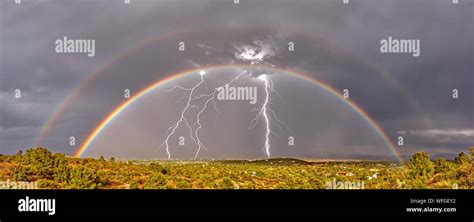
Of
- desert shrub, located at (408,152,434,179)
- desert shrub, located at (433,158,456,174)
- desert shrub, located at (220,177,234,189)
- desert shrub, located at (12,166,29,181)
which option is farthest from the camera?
desert shrub, located at (408,152,434,179)

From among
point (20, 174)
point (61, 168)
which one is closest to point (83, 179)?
point (61, 168)

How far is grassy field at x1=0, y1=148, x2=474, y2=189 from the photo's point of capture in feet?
67.8

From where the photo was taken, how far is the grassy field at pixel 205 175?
2066cm

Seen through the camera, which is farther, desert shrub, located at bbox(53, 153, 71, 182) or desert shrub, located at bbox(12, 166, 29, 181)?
desert shrub, located at bbox(53, 153, 71, 182)

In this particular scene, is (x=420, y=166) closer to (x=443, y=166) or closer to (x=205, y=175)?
(x=443, y=166)

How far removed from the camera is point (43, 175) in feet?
74.3

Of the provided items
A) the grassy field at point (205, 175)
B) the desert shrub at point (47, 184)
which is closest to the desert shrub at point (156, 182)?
the grassy field at point (205, 175)

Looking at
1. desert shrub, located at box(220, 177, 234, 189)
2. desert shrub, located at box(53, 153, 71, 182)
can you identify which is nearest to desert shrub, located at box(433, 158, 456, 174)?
desert shrub, located at box(220, 177, 234, 189)

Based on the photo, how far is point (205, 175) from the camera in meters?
23.2

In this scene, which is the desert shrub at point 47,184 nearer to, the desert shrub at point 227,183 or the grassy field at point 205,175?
the grassy field at point 205,175

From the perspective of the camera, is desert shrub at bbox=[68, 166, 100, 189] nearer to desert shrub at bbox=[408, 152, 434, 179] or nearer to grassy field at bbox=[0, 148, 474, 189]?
grassy field at bbox=[0, 148, 474, 189]
